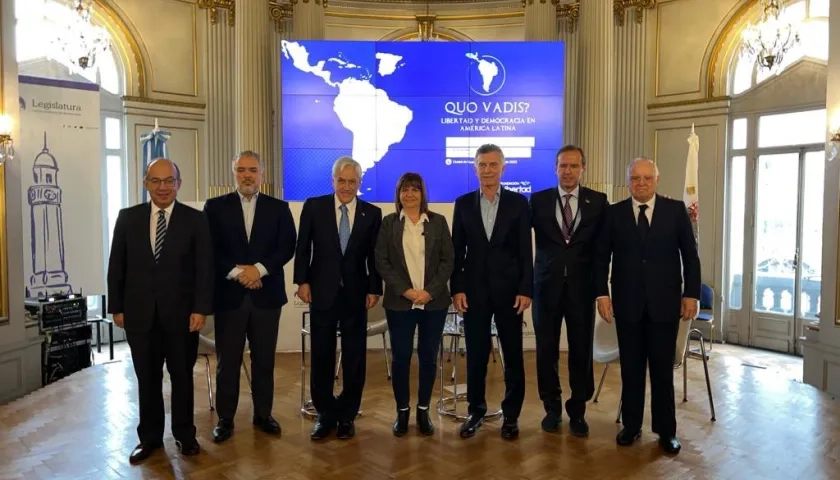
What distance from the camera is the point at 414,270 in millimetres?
3322

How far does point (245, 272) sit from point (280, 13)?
607 centimetres

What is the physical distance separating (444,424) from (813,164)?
5389mm

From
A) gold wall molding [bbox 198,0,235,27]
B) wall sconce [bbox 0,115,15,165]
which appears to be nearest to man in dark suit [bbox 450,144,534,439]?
wall sconce [bbox 0,115,15,165]

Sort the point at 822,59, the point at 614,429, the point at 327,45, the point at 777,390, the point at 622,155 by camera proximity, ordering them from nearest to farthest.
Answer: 1. the point at 614,429
2. the point at 777,390
3. the point at 822,59
4. the point at 327,45
5. the point at 622,155

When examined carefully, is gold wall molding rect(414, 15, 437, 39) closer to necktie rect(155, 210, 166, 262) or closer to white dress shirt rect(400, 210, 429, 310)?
white dress shirt rect(400, 210, 429, 310)

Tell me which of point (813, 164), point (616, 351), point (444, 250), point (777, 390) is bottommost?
point (777, 390)

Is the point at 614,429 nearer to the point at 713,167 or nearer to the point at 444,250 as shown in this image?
the point at 444,250

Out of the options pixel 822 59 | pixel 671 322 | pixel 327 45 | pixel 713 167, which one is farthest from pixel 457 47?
pixel 671 322

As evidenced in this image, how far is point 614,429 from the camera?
3676 mm

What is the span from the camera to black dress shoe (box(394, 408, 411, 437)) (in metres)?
3.50

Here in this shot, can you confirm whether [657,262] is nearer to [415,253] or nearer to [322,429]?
[415,253]

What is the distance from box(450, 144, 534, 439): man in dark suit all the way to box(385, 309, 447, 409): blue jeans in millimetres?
174

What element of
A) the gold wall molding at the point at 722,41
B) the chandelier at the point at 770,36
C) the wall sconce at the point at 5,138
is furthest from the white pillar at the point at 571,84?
the wall sconce at the point at 5,138

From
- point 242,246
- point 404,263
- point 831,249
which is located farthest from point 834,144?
point 242,246
